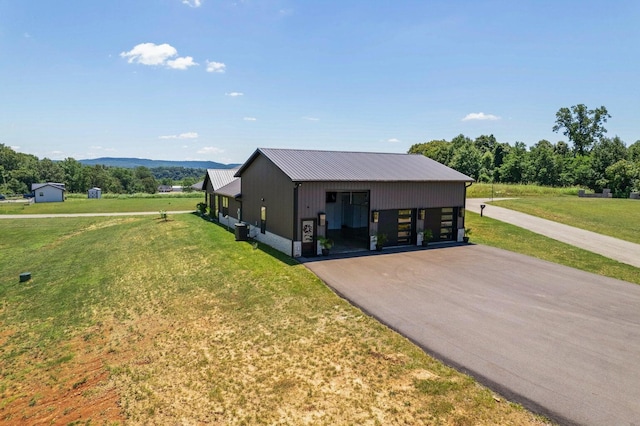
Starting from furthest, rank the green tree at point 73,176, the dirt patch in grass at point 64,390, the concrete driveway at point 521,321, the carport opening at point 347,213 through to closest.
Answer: the green tree at point 73,176 < the carport opening at point 347,213 < the dirt patch in grass at point 64,390 < the concrete driveway at point 521,321

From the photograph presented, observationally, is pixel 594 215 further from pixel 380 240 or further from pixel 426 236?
pixel 380 240

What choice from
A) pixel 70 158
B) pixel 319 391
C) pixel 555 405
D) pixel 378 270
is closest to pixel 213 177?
pixel 378 270

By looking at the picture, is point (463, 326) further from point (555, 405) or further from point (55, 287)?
point (55, 287)

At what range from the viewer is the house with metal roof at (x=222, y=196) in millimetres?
26656

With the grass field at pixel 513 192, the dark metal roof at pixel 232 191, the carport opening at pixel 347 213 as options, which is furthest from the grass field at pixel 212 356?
the grass field at pixel 513 192

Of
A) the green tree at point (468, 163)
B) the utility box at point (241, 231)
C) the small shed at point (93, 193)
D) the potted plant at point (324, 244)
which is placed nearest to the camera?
the potted plant at point (324, 244)

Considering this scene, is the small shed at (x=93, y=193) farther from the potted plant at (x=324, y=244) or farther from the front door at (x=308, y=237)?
the potted plant at (x=324, y=244)

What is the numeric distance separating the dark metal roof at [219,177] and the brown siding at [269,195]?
8.53m

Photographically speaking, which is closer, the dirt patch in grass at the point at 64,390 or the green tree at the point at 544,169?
the dirt patch in grass at the point at 64,390

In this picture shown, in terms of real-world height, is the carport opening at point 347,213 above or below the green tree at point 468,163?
below

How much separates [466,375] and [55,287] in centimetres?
1677

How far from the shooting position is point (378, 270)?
15344mm

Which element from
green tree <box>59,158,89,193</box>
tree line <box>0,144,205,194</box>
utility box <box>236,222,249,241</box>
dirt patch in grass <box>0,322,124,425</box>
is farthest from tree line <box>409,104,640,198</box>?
green tree <box>59,158,89,193</box>

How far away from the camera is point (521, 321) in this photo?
10.3 m
